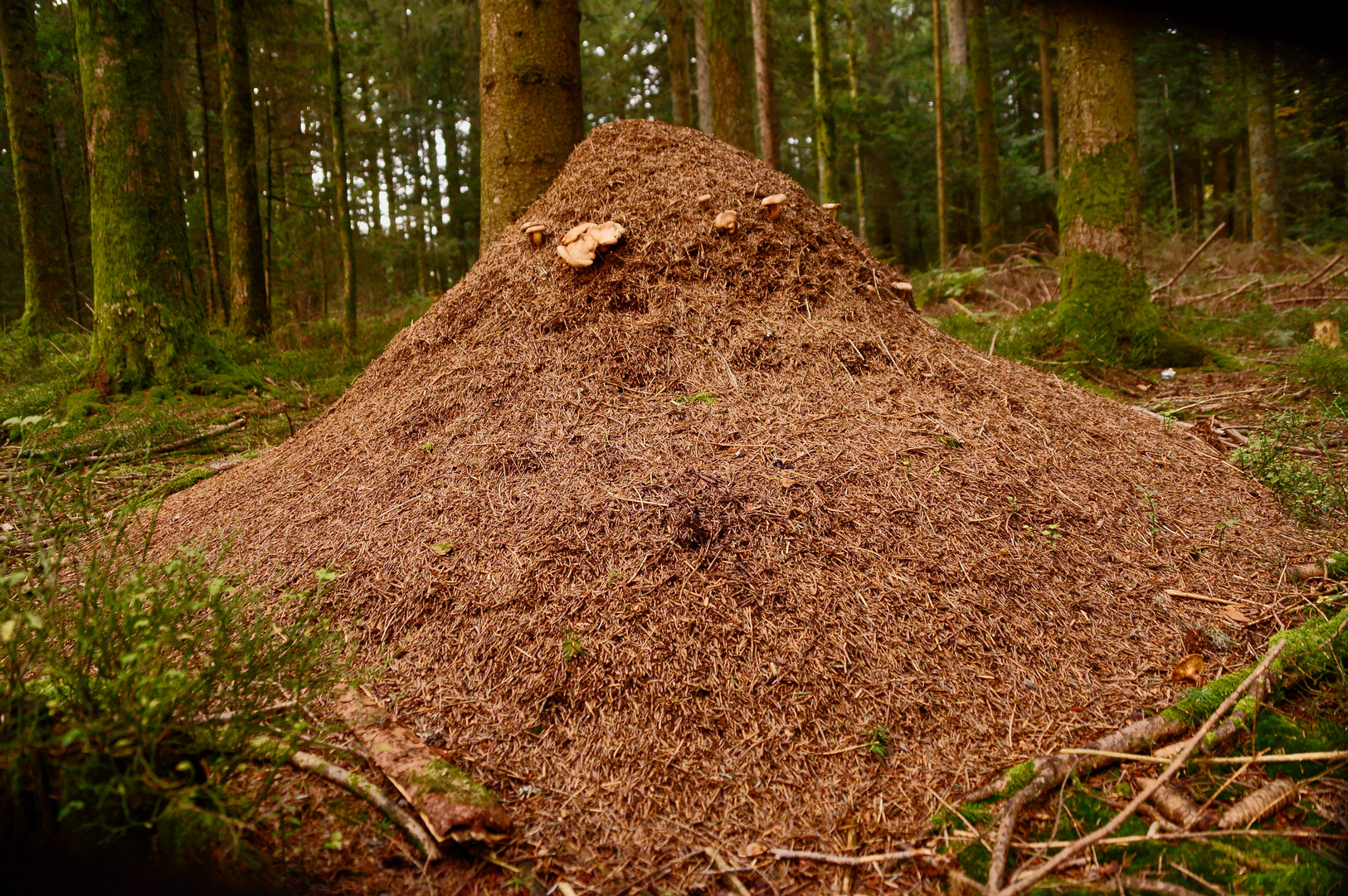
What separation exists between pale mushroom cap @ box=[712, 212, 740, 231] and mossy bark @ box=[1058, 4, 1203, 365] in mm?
3839

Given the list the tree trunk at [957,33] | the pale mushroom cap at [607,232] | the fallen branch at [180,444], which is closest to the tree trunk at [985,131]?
the tree trunk at [957,33]

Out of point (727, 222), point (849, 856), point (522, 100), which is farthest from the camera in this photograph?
point (522, 100)

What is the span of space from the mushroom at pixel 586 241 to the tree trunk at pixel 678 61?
11.0m

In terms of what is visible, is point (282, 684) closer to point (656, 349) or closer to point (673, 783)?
point (673, 783)

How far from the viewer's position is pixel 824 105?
Result: 35.6 feet

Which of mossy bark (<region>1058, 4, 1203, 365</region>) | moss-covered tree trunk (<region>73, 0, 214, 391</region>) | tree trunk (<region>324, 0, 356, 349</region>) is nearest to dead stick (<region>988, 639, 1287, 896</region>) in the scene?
mossy bark (<region>1058, 4, 1203, 365</region>)

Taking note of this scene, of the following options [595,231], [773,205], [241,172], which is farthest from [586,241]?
[241,172]

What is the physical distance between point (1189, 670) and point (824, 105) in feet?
33.5

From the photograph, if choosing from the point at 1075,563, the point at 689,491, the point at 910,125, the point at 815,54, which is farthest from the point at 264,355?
the point at 910,125

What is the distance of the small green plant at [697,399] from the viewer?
3.61 metres

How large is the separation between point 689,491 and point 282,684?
Result: 5.43 feet

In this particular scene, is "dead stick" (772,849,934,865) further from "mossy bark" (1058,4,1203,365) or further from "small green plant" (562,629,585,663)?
"mossy bark" (1058,4,1203,365)

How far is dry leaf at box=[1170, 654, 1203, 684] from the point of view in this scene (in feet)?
8.58

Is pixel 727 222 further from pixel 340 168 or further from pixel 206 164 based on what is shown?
pixel 206 164
